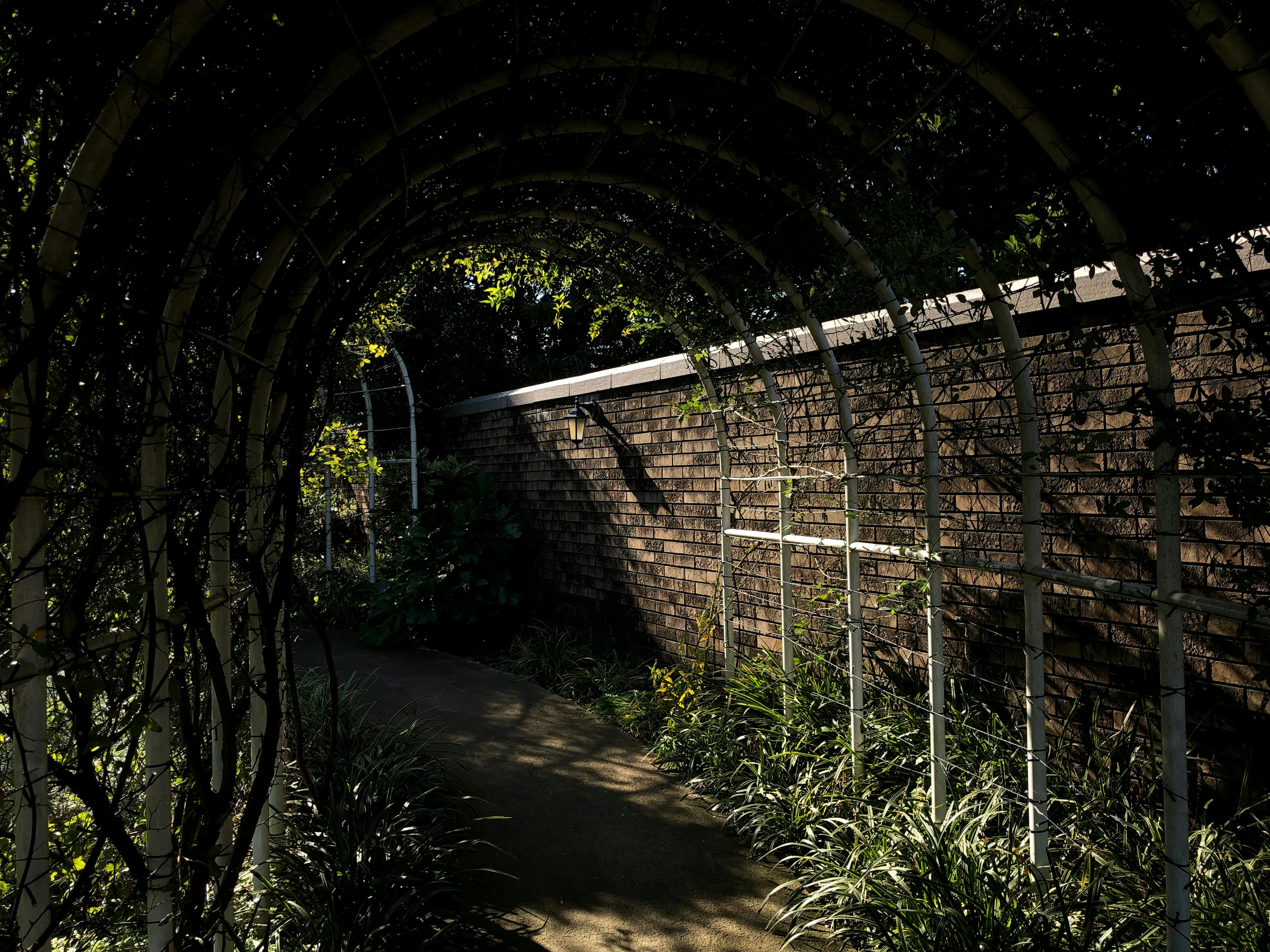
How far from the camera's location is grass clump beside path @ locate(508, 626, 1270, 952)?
227 cm

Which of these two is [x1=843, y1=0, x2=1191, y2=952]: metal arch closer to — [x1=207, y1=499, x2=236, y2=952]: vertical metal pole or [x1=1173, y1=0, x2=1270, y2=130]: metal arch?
[x1=1173, y1=0, x2=1270, y2=130]: metal arch

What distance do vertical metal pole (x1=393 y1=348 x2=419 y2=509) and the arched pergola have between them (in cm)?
494

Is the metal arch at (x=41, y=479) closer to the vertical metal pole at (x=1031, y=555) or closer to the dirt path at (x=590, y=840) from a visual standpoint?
the dirt path at (x=590, y=840)

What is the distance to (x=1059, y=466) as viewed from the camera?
3143 mm

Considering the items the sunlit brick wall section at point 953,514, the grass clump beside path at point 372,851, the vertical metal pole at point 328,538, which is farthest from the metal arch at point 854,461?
the vertical metal pole at point 328,538

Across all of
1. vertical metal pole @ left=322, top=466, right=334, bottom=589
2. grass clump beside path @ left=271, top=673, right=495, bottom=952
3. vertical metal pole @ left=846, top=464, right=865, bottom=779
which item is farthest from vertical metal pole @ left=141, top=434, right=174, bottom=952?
vertical metal pole @ left=322, top=466, right=334, bottom=589

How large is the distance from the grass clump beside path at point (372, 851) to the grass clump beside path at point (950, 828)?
1.22m

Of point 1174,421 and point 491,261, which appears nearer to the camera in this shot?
point 1174,421

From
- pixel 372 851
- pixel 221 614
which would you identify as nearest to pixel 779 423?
pixel 372 851

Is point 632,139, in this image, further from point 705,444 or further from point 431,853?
point 431,853

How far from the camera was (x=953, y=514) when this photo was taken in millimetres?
3615

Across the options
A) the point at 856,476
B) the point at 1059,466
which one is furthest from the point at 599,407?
the point at 1059,466

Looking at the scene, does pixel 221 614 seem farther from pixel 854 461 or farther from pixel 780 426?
pixel 780 426

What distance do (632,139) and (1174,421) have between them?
214cm
